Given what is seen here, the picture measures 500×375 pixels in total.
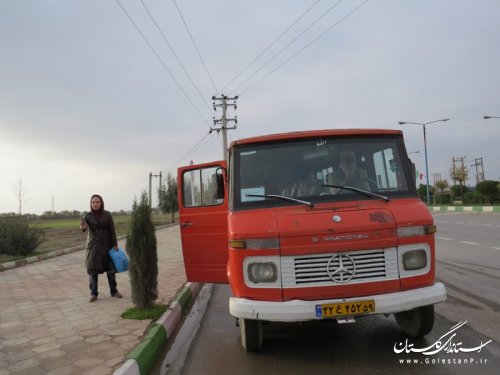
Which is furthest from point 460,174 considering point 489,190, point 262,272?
point 262,272

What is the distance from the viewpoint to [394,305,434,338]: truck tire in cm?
500

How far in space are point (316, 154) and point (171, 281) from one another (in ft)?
18.9

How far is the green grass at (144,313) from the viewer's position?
647cm

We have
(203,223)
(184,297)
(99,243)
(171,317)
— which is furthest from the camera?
(184,297)

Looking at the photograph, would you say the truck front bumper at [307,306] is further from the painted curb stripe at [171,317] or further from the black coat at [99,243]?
the black coat at [99,243]

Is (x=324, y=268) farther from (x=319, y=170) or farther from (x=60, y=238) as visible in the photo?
(x=60, y=238)

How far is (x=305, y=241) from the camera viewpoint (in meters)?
4.43

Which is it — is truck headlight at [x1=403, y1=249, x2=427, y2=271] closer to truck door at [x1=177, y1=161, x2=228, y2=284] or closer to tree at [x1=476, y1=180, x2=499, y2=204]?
truck door at [x1=177, y1=161, x2=228, y2=284]

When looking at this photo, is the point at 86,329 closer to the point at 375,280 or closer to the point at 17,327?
the point at 17,327

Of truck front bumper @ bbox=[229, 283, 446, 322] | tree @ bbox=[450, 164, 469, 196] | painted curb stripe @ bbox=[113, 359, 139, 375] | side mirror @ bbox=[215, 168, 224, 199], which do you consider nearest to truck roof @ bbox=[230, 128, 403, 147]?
side mirror @ bbox=[215, 168, 224, 199]

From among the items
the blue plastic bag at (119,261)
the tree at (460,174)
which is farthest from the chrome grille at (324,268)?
the tree at (460,174)

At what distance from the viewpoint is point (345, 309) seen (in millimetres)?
4363

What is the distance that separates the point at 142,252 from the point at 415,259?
3.68 m

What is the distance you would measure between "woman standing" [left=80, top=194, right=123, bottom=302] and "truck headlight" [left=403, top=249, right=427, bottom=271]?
5080 mm
